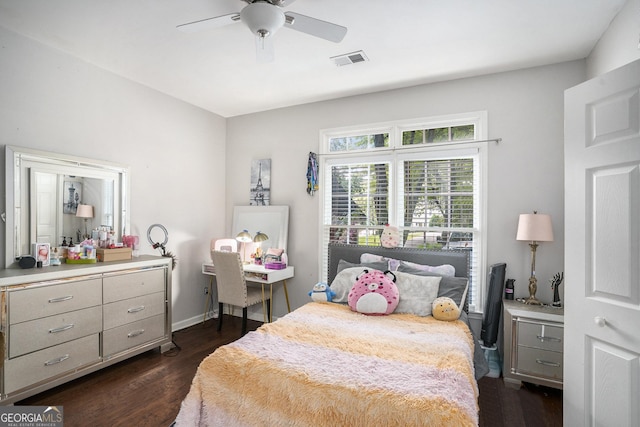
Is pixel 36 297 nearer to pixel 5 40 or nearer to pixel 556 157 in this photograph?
pixel 5 40

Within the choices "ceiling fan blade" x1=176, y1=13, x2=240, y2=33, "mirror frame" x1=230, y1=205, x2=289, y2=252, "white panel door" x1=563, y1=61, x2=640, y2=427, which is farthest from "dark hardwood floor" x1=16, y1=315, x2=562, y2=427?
"ceiling fan blade" x1=176, y1=13, x2=240, y2=33

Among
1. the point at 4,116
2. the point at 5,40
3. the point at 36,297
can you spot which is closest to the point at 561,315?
the point at 36,297

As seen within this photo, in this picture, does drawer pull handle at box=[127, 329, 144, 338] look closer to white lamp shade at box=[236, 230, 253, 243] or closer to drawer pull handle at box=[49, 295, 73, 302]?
drawer pull handle at box=[49, 295, 73, 302]

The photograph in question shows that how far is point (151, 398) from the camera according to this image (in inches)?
96.6

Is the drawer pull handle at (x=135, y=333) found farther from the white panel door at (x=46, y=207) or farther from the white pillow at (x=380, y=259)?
the white pillow at (x=380, y=259)

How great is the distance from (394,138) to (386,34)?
1.26 m

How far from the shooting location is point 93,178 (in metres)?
3.11

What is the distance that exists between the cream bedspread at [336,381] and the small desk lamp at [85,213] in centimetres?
200

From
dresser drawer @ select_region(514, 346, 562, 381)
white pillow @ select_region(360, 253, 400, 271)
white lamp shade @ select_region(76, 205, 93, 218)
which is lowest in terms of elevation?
dresser drawer @ select_region(514, 346, 562, 381)

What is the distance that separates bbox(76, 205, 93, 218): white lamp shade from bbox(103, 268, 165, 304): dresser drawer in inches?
27.4

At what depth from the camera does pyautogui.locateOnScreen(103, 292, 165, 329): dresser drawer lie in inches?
111

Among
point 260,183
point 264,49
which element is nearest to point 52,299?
point 264,49

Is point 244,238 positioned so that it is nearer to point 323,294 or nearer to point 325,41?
point 323,294

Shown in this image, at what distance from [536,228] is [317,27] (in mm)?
2304
